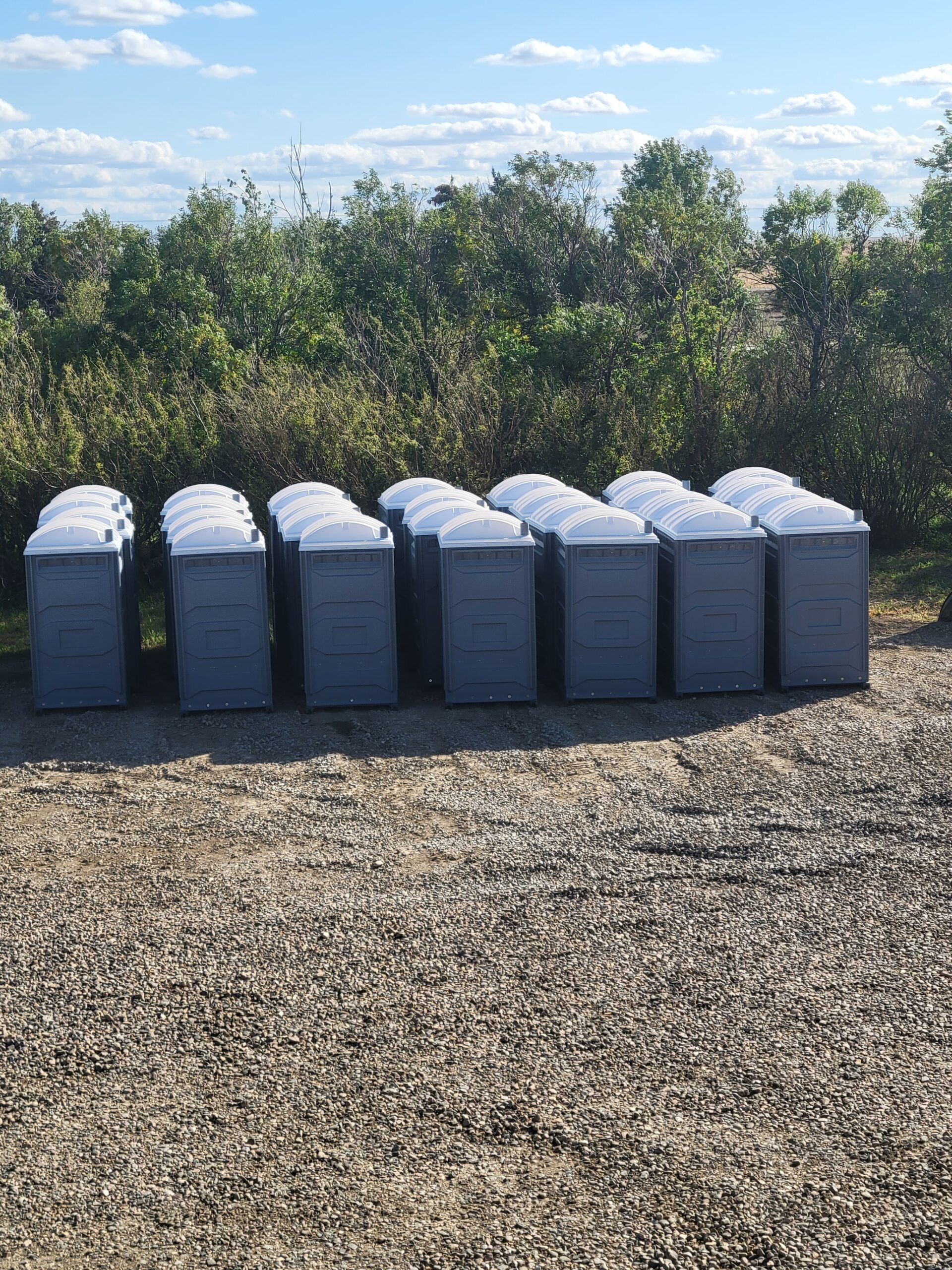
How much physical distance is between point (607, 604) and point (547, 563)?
925 mm

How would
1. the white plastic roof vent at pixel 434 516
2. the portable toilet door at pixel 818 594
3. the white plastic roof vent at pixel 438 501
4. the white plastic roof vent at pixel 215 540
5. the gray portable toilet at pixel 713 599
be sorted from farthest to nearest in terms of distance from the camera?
the white plastic roof vent at pixel 438 501 < the white plastic roof vent at pixel 434 516 < the portable toilet door at pixel 818 594 < the gray portable toilet at pixel 713 599 < the white plastic roof vent at pixel 215 540

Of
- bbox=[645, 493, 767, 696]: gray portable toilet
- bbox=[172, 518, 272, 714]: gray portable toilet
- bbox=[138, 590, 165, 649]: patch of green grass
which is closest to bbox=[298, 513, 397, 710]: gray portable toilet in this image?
bbox=[172, 518, 272, 714]: gray portable toilet

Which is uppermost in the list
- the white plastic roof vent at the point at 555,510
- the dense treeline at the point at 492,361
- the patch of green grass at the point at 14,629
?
the dense treeline at the point at 492,361

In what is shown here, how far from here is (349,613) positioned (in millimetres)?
11312

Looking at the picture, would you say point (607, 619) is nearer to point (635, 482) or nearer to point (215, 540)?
point (635, 482)

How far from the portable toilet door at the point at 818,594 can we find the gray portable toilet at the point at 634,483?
216cm

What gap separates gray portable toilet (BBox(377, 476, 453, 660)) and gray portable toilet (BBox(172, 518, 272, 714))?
1.48 m

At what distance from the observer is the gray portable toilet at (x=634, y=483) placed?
1385 cm

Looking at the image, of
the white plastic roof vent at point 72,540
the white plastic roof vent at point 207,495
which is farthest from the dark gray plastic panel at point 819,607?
the white plastic roof vent at point 72,540

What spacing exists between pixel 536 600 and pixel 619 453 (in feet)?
20.0

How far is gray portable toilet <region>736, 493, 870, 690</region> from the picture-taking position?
1150cm

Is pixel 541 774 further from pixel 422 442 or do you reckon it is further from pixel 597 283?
pixel 597 283

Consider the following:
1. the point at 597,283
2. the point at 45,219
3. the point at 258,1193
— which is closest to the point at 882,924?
the point at 258,1193

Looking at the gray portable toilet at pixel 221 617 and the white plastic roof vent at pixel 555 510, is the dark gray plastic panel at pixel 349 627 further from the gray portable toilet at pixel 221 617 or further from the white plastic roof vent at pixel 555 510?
the white plastic roof vent at pixel 555 510
